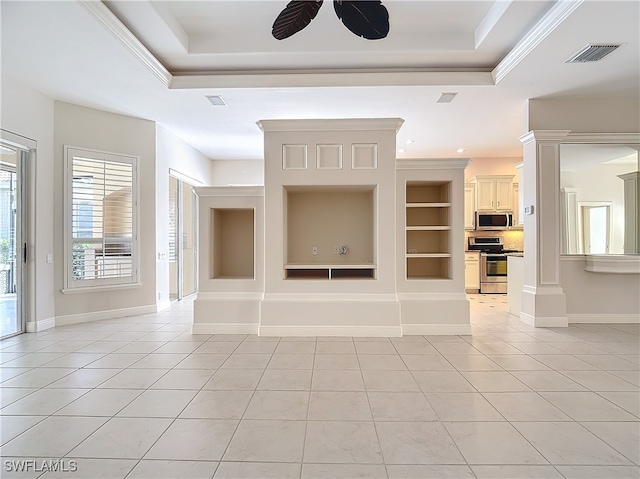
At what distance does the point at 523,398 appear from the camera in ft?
9.11

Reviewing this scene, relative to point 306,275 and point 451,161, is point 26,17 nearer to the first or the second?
point 306,275

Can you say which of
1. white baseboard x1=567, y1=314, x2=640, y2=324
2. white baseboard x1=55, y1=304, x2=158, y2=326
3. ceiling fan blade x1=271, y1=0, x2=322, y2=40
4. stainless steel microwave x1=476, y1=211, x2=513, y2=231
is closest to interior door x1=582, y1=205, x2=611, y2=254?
white baseboard x1=567, y1=314, x2=640, y2=324

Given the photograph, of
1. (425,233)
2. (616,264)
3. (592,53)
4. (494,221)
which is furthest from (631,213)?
(494,221)

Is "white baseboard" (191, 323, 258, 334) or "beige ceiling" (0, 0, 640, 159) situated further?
"white baseboard" (191, 323, 258, 334)

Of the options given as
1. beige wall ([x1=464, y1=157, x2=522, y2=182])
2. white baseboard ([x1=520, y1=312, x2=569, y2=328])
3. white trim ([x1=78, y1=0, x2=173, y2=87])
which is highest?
white trim ([x1=78, y1=0, x2=173, y2=87])

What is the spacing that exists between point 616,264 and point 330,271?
155 inches

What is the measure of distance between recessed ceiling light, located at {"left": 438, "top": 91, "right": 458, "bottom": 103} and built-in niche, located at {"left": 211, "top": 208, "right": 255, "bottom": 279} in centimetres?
307

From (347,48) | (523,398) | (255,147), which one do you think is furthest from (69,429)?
(255,147)

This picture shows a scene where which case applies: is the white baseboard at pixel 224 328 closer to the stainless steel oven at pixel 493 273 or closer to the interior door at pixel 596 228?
the interior door at pixel 596 228

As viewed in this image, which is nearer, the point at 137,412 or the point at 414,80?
the point at 137,412

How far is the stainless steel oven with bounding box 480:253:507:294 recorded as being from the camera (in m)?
8.17

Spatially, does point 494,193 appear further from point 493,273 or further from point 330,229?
point 330,229

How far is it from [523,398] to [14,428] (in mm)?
3521

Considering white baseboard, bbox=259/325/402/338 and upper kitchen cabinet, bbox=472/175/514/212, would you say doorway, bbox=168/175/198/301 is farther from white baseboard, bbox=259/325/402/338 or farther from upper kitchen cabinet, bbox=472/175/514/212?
upper kitchen cabinet, bbox=472/175/514/212
